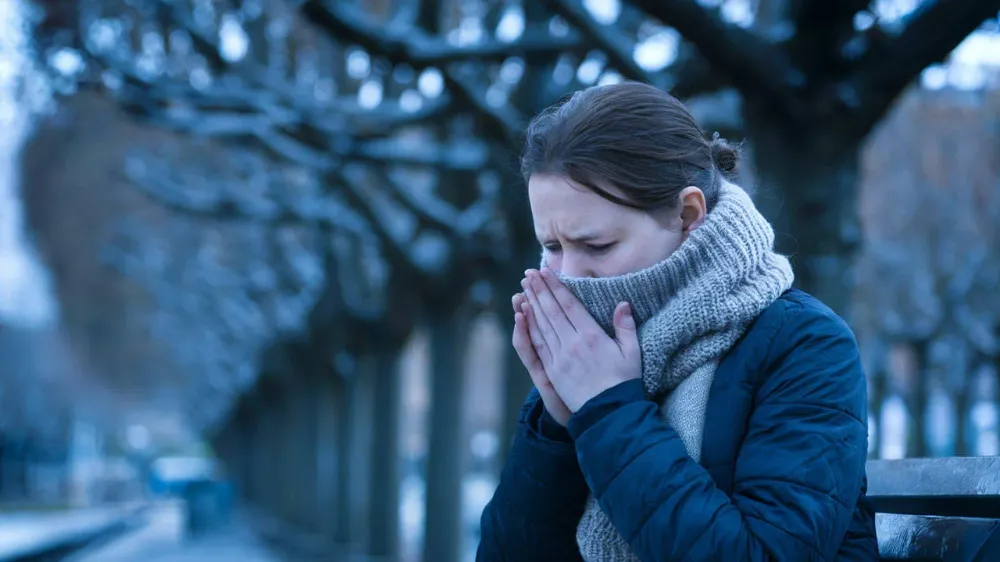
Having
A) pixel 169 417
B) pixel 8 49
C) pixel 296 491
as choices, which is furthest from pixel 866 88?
pixel 169 417

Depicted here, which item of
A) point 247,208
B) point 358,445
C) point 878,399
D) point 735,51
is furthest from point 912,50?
point 358,445

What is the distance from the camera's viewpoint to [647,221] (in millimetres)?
2158

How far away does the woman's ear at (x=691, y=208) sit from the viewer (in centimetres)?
218

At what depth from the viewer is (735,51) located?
6.55 meters

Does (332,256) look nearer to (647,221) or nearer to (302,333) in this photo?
(302,333)

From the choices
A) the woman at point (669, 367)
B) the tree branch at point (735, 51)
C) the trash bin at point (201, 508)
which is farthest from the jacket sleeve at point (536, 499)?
the trash bin at point (201, 508)

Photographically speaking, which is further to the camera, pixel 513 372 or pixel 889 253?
pixel 889 253

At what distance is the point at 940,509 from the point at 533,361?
790 mm

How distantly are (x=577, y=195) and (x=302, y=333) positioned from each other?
20963 mm

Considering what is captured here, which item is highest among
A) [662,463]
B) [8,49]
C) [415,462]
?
[8,49]

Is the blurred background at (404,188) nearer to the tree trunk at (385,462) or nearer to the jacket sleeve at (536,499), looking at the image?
the tree trunk at (385,462)

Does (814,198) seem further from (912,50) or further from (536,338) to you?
(536,338)

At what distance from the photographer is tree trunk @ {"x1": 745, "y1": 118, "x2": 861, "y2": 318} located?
694 cm

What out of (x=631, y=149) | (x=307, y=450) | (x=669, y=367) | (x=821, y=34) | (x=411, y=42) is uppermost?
(x=411, y=42)
